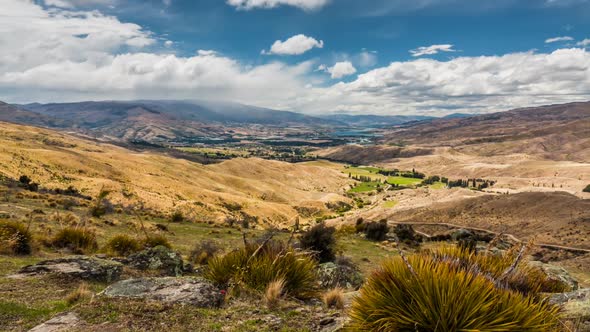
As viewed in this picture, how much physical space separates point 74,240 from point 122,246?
6.38ft

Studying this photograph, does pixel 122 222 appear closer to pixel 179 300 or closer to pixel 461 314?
pixel 179 300

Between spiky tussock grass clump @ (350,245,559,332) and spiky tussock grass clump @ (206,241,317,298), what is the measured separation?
2.99m

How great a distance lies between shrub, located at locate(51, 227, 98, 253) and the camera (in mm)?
13587

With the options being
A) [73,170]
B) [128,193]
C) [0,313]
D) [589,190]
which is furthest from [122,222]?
[589,190]

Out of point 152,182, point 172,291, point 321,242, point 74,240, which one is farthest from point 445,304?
point 152,182

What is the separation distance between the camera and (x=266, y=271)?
733 centimetres

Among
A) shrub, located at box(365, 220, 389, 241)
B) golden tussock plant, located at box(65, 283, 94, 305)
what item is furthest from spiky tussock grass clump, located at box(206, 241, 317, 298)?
shrub, located at box(365, 220, 389, 241)

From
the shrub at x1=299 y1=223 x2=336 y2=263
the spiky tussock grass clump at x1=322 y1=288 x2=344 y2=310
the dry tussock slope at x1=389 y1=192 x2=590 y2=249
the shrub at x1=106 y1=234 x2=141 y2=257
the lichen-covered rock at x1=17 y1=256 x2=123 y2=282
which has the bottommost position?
the dry tussock slope at x1=389 y1=192 x2=590 y2=249

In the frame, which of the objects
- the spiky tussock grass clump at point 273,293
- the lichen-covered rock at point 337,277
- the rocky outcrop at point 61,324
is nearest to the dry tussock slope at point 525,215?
the lichen-covered rock at point 337,277

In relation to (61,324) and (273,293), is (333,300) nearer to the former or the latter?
(273,293)

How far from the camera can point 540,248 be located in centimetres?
4262

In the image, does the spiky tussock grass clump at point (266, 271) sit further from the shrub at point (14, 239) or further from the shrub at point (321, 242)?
the shrub at point (321, 242)

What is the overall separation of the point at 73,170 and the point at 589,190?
149 m

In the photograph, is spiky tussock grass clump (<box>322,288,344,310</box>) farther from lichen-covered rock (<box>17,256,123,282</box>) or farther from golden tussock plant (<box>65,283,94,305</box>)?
lichen-covered rock (<box>17,256,123,282</box>)
